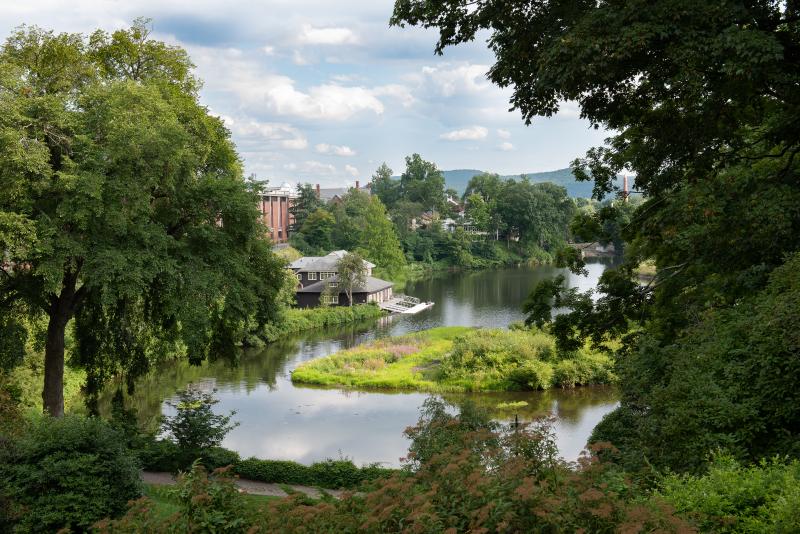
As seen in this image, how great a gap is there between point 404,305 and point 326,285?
6423mm

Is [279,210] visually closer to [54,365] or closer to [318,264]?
[318,264]

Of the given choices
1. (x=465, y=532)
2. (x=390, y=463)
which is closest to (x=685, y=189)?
(x=465, y=532)

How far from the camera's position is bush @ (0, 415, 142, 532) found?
933 cm

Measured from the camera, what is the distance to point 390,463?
18.7 meters

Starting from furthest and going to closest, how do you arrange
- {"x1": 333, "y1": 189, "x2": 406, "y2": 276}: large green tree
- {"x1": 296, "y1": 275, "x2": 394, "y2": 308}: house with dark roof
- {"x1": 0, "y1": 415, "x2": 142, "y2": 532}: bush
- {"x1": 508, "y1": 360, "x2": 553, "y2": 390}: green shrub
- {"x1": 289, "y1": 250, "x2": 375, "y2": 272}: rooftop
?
{"x1": 333, "y1": 189, "x2": 406, "y2": 276}: large green tree → {"x1": 289, "y1": 250, "x2": 375, "y2": 272}: rooftop → {"x1": 296, "y1": 275, "x2": 394, "y2": 308}: house with dark roof → {"x1": 508, "y1": 360, "x2": 553, "y2": 390}: green shrub → {"x1": 0, "y1": 415, "x2": 142, "y2": 532}: bush

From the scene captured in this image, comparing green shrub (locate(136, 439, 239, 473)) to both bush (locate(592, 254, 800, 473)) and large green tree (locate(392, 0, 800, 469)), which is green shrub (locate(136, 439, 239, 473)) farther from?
bush (locate(592, 254, 800, 473))

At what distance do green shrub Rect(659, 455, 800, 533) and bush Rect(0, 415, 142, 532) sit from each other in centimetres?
777

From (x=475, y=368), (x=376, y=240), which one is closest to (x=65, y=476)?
(x=475, y=368)

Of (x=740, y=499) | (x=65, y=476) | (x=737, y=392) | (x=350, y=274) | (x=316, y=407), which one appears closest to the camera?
(x=740, y=499)

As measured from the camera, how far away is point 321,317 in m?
43.1

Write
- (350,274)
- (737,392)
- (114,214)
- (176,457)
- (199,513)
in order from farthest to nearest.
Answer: (350,274) < (176,457) < (114,214) < (737,392) < (199,513)

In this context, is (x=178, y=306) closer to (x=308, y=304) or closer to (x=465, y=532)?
(x=465, y=532)

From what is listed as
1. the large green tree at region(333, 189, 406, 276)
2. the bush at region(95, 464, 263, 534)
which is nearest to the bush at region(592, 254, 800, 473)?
the bush at region(95, 464, 263, 534)

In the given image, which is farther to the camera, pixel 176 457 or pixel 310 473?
pixel 176 457
